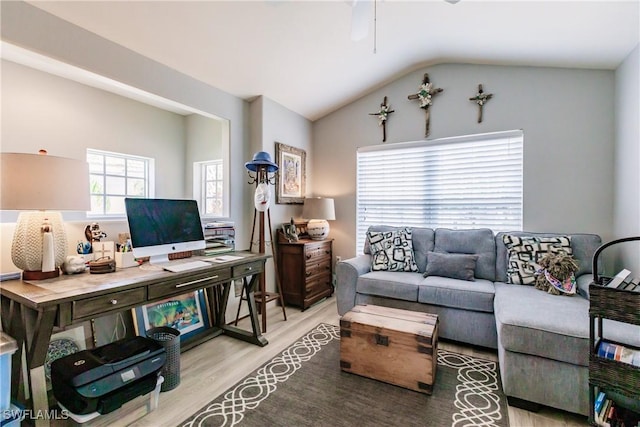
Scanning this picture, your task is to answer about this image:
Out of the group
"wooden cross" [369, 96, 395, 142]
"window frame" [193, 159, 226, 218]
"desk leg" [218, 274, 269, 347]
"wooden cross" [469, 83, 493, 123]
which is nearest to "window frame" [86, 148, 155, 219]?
"window frame" [193, 159, 226, 218]

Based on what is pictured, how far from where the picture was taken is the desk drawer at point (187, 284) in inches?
71.0

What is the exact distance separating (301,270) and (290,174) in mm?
1265

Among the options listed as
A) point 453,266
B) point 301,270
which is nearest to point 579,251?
point 453,266

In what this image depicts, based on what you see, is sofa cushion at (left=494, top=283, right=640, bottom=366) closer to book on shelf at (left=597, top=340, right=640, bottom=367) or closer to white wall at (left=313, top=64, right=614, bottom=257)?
book on shelf at (left=597, top=340, right=640, bottom=367)

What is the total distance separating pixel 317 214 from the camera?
12.0 ft

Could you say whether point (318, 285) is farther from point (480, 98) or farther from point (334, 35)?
point (480, 98)

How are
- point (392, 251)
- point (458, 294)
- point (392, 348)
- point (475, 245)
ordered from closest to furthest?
point (392, 348)
point (458, 294)
point (475, 245)
point (392, 251)

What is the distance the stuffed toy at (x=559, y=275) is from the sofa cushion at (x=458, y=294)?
0.41 meters

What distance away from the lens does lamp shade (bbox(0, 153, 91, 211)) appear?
4.99 ft

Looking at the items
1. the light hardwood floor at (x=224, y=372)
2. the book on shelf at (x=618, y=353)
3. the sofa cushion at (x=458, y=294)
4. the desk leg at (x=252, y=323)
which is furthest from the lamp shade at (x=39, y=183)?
the book on shelf at (x=618, y=353)

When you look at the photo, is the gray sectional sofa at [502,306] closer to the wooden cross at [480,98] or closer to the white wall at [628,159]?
the white wall at [628,159]

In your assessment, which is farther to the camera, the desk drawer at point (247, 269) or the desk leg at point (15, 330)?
the desk drawer at point (247, 269)

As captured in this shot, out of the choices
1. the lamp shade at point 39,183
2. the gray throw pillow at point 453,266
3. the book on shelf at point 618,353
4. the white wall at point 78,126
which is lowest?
the book on shelf at point 618,353

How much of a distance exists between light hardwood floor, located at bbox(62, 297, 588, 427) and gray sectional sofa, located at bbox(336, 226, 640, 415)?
0.32 feet
